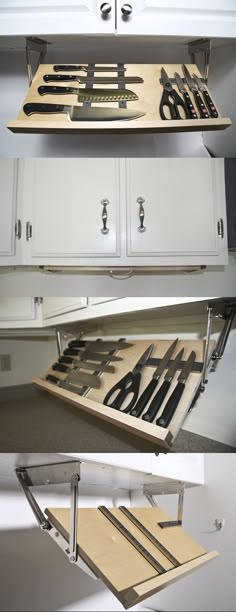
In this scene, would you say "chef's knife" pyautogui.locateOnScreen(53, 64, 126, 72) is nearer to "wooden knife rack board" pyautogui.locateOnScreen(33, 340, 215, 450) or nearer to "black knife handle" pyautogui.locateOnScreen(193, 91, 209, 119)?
"black knife handle" pyautogui.locateOnScreen(193, 91, 209, 119)

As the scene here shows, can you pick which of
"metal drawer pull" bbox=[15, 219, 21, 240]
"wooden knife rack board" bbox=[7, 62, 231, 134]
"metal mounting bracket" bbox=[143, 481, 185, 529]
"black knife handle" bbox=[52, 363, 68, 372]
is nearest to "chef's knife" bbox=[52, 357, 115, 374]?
"black knife handle" bbox=[52, 363, 68, 372]

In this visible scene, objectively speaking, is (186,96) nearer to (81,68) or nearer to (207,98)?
(207,98)

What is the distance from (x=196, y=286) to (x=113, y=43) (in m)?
0.50

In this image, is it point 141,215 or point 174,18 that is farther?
point 174,18

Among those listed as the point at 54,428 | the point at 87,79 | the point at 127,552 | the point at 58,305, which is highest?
the point at 87,79

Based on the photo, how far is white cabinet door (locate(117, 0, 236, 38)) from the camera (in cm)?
97

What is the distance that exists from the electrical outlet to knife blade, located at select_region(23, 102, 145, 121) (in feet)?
1.37

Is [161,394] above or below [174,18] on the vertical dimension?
below

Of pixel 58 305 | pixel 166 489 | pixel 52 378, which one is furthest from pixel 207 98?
pixel 166 489

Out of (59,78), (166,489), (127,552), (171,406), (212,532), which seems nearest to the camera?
(171,406)

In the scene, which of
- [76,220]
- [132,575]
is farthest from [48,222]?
[132,575]

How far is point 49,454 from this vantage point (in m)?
0.95

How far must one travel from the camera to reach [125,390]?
2.85 ft

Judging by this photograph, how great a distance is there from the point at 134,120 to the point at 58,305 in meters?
0.34
